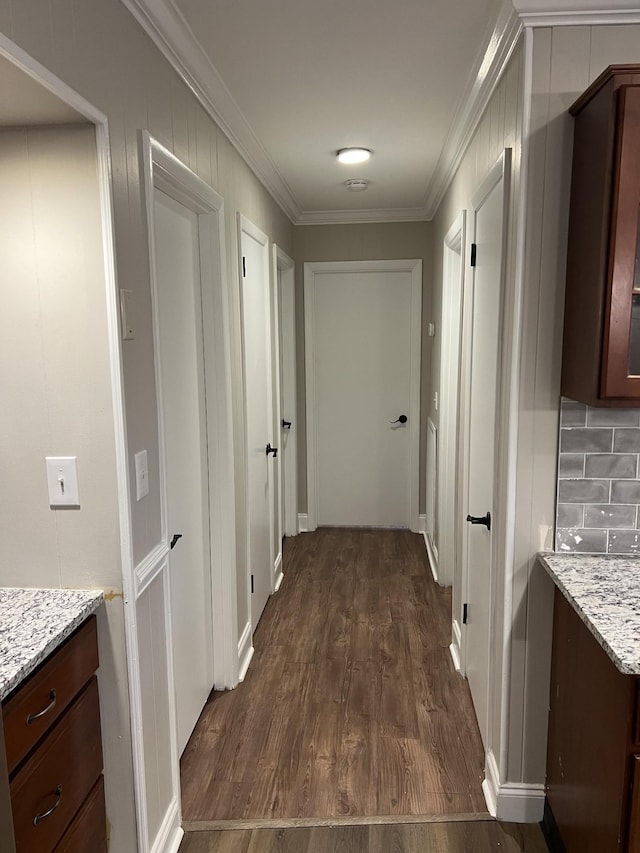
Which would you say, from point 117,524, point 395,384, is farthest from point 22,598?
point 395,384

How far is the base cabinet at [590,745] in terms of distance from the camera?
128 centimetres

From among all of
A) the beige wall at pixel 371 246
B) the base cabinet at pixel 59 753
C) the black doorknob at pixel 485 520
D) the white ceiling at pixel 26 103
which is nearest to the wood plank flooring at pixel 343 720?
the base cabinet at pixel 59 753

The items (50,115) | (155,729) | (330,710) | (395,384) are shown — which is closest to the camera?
(50,115)

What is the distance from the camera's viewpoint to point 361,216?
4395 millimetres

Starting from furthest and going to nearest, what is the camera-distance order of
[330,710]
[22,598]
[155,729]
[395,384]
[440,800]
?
[395,384]
[330,710]
[440,800]
[155,729]
[22,598]

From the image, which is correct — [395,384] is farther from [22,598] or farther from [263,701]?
[22,598]

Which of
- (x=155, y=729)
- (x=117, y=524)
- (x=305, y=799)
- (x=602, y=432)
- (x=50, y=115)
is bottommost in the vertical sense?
(x=305, y=799)

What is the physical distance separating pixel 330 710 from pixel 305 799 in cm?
51

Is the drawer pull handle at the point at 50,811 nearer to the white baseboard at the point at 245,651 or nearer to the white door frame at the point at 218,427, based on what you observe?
the white door frame at the point at 218,427

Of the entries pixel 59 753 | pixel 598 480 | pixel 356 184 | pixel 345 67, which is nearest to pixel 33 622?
pixel 59 753

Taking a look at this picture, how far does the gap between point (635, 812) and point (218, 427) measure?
1.81 metres

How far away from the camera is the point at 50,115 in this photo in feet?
4.24

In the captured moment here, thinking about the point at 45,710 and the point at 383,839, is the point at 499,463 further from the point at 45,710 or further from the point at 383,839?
the point at 45,710

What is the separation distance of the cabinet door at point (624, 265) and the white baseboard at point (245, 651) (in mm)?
2038
